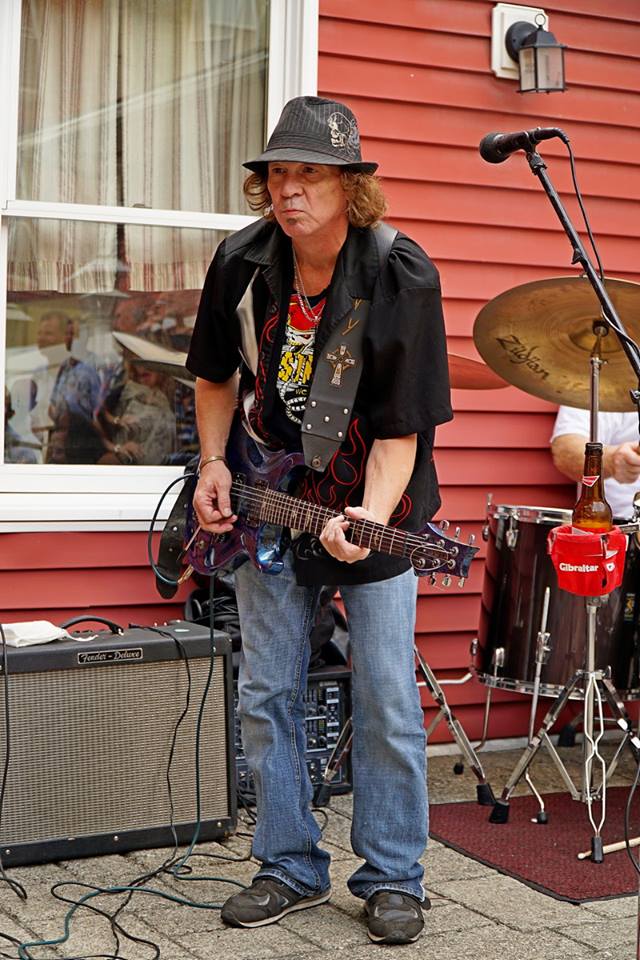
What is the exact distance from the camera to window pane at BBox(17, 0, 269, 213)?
445cm

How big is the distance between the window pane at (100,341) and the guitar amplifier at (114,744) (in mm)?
961

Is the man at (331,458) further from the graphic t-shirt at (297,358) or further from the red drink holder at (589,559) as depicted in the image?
the red drink holder at (589,559)

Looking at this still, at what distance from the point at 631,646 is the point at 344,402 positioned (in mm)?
1884

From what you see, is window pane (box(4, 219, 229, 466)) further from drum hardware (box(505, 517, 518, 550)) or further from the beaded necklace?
the beaded necklace

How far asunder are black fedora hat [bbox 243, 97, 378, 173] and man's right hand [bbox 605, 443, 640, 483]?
137cm

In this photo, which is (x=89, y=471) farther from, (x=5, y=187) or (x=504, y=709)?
(x=504, y=709)

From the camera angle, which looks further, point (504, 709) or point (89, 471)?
point (504, 709)

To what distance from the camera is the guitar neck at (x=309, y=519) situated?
114 inches

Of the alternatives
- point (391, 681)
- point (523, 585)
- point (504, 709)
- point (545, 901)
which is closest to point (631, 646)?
point (523, 585)

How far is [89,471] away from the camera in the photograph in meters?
4.49

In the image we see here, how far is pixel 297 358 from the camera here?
312 centimetres

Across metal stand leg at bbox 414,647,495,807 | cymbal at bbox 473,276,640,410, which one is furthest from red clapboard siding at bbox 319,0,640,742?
cymbal at bbox 473,276,640,410

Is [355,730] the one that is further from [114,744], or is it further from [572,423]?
[572,423]

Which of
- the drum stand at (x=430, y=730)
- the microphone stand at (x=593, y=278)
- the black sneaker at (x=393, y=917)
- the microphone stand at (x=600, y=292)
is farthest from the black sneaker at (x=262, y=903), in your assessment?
the microphone stand at (x=600, y=292)
